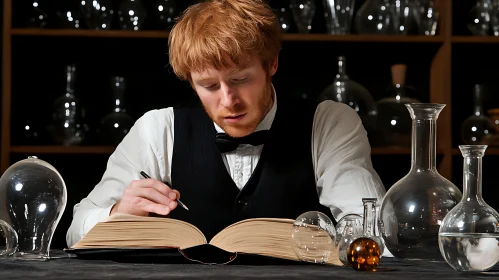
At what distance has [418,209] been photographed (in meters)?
1.21

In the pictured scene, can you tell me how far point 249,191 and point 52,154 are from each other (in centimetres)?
116

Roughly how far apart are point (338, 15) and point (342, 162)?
3.69 ft

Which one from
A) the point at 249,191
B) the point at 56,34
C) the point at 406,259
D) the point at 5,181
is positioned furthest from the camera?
the point at 56,34

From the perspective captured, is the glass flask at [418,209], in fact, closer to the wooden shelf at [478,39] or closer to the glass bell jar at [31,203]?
the glass bell jar at [31,203]

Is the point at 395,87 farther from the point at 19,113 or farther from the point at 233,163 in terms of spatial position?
the point at 19,113

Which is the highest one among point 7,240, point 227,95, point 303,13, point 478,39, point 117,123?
point 303,13

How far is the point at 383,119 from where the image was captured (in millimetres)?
2988

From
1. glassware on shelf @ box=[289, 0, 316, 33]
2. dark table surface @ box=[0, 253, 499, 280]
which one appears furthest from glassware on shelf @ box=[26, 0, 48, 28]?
dark table surface @ box=[0, 253, 499, 280]

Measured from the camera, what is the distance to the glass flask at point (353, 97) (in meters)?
2.96

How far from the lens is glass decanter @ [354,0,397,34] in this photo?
302 centimetres

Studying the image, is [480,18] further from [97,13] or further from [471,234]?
[471,234]

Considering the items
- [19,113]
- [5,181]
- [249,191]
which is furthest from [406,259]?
[19,113]

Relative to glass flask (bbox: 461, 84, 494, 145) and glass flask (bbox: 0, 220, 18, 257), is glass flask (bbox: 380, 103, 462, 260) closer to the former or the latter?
glass flask (bbox: 0, 220, 18, 257)

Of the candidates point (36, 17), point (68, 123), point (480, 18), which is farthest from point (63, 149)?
point (480, 18)
